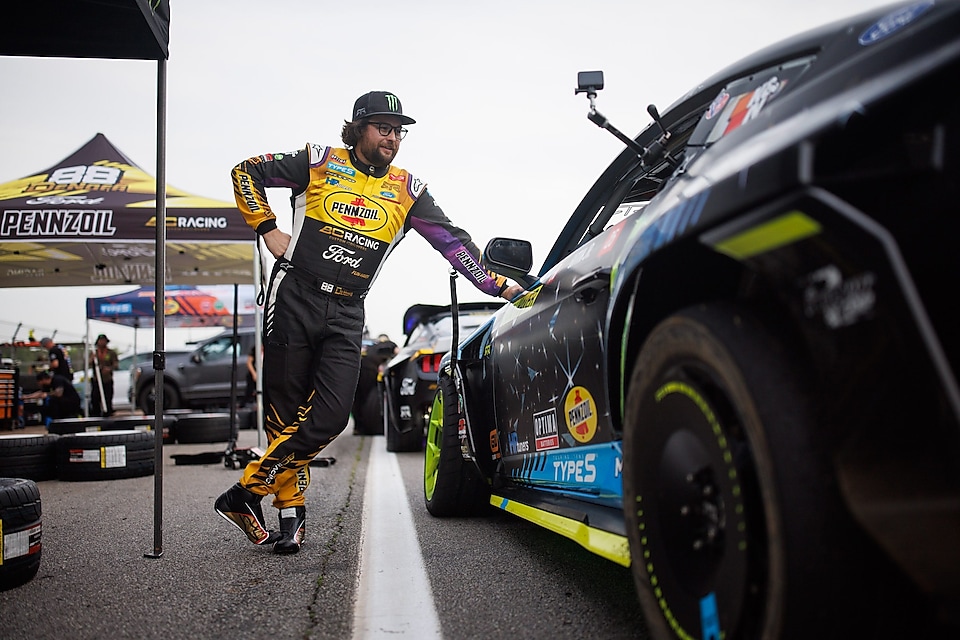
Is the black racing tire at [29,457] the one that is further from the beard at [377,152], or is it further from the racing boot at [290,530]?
the beard at [377,152]

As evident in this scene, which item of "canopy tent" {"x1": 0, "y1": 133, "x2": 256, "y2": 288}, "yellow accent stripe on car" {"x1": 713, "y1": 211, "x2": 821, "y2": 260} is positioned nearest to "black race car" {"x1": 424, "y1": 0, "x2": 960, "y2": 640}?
"yellow accent stripe on car" {"x1": 713, "y1": 211, "x2": 821, "y2": 260}

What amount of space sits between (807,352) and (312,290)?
111 inches

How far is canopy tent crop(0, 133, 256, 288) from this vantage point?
947 cm

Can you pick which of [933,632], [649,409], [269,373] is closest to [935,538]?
[933,632]

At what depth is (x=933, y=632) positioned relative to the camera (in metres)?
1.24

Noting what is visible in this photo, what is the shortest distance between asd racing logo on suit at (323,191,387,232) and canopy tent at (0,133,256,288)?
18.3 feet

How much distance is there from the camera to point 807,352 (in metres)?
1.33

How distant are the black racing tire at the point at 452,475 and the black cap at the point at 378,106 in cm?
141

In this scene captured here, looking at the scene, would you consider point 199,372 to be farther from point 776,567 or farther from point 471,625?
point 776,567

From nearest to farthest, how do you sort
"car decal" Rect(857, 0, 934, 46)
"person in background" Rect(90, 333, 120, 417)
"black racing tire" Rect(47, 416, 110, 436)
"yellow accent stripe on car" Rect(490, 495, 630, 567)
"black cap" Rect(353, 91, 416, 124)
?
"car decal" Rect(857, 0, 934, 46), "yellow accent stripe on car" Rect(490, 495, 630, 567), "black cap" Rect(353, 91, 416, 124), "black racing tire" Rect(47, 416, 110, 436), "person in background" Rect(90, 333, 120, 417)

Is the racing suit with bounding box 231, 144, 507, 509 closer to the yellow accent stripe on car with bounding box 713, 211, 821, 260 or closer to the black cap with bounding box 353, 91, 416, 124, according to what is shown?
the black cap with bounding box 353, 91, 416, 124

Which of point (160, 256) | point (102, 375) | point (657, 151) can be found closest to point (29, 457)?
point (160, 256)

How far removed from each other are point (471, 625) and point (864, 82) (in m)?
1.86

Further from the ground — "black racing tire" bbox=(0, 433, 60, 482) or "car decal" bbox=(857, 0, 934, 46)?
"car decal" bbox=(857, 0, 934, 46)
